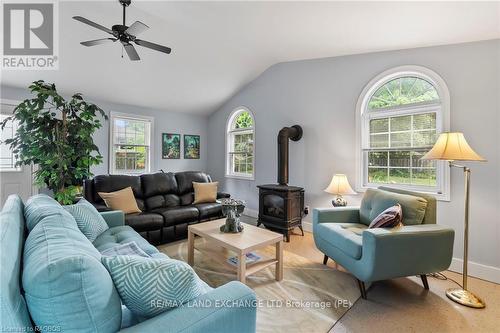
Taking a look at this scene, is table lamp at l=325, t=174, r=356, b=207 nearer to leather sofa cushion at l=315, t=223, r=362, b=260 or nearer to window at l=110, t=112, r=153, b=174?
leather sofa cushion at l=315, t=223, r=362, b=260

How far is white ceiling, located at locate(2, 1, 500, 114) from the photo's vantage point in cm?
251

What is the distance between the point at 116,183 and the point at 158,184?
0.62 m

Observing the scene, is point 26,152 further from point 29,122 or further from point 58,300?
point 58,300

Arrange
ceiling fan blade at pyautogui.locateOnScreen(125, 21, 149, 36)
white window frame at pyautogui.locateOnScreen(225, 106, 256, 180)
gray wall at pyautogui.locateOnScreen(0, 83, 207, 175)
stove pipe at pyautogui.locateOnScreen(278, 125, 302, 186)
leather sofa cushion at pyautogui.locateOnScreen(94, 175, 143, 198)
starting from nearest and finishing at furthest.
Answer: ceiling fan blade at pyautogui.locateOnScreen(125, 21, 149, 36) → leather sofa cushion at pyautogui.locateOnScreen(94, 175, 143, 198) → stove pipe at pyautogui.locateOnScreen(278, 125, 302, 186) → gray wall at pyautogui.locateOnScreen(0, 83, 207, 175) → white window frame at pyautogui.locateOnScreen(225, 106, 256, 180)

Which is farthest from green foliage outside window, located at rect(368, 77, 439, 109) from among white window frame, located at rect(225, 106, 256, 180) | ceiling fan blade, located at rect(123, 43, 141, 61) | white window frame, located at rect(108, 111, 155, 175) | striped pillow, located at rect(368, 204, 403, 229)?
white window frame, located at rect(108, 111, 155, 175)

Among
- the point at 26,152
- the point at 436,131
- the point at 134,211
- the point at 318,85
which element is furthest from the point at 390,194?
the point at 26,152

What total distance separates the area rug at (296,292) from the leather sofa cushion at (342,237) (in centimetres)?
37

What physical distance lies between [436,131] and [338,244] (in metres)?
1.92

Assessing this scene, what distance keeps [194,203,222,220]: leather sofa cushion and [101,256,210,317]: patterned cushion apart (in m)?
2.78

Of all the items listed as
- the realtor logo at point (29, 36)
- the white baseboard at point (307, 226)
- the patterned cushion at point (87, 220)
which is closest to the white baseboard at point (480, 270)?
the white baseboard at point (307, 226)

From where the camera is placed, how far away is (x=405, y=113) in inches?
127

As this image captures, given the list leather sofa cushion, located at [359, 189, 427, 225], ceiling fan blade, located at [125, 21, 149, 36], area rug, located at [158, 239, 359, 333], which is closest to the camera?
area rug, located at [158, 239, 359, 333]

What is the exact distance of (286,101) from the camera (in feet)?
14.6

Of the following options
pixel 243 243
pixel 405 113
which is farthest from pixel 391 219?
pixel 405 113
